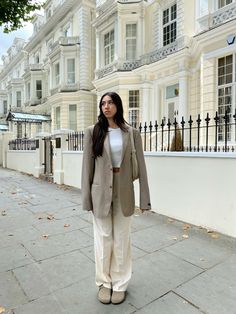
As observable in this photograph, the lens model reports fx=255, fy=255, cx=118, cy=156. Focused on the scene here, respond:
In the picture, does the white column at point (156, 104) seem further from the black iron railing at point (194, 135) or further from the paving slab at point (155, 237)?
the paving slab at point (155, 237)

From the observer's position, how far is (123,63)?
14289 mm

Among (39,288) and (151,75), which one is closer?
(39,288)

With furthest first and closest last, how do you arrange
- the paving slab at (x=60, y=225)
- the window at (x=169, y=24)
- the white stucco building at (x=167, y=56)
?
the window at (x=169, y=24)
the white stucco building at (x=167, y=56)
the paving slab at (x=60, y=225)

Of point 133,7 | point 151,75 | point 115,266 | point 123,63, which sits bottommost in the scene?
point 115,266

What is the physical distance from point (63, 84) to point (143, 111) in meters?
8.94

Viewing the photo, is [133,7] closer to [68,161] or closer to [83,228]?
[68,161]

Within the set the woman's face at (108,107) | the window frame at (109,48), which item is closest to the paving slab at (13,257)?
the woman's face at (108,107)

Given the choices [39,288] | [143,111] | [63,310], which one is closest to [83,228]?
[39,288]

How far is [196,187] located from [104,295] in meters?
2.81

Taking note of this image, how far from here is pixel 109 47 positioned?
51.5ft

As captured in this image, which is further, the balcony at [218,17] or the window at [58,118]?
the window at [58,118]

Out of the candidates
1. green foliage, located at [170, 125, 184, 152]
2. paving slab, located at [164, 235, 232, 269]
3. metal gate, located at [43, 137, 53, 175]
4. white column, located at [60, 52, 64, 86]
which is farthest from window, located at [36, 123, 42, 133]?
paving slab, located at [164, 235, 232, 269]

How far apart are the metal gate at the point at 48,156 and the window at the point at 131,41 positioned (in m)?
6.95

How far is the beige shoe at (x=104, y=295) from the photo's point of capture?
252cm
